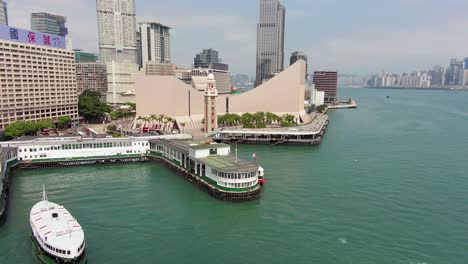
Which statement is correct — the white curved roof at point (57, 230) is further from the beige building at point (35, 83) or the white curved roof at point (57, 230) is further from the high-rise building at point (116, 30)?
the high-rise building at point (116, 30)

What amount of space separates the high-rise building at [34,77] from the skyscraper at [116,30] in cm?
8615

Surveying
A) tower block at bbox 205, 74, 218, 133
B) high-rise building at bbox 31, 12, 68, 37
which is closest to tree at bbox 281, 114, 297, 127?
tower block at bbox 205, 74, 218, 133

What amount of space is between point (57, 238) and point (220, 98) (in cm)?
6413

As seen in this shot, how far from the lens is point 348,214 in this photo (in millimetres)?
27562

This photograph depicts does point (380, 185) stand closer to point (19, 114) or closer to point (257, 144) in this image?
point (257, 144)

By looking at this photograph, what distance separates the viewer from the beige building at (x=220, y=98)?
7450 cm

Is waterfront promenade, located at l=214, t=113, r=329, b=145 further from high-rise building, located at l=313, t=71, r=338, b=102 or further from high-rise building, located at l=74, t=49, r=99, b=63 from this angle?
high-rise building, located at l=74, t=49, r=99, b=63

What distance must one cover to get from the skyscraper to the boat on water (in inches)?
5560

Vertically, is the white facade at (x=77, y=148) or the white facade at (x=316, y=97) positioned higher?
the white facade at (x=316, y=97)

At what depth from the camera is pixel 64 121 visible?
65.1 meters

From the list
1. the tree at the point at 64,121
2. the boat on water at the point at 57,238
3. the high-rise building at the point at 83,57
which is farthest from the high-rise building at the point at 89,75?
the boat on water at the point at 57,238

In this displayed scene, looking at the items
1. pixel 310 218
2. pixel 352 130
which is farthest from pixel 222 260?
pixel 352 130

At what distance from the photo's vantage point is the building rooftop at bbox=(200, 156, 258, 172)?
31.5 meters

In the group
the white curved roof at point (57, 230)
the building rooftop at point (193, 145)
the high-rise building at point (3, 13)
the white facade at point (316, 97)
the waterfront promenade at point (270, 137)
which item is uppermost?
the high-rise building at point (3, 13)
